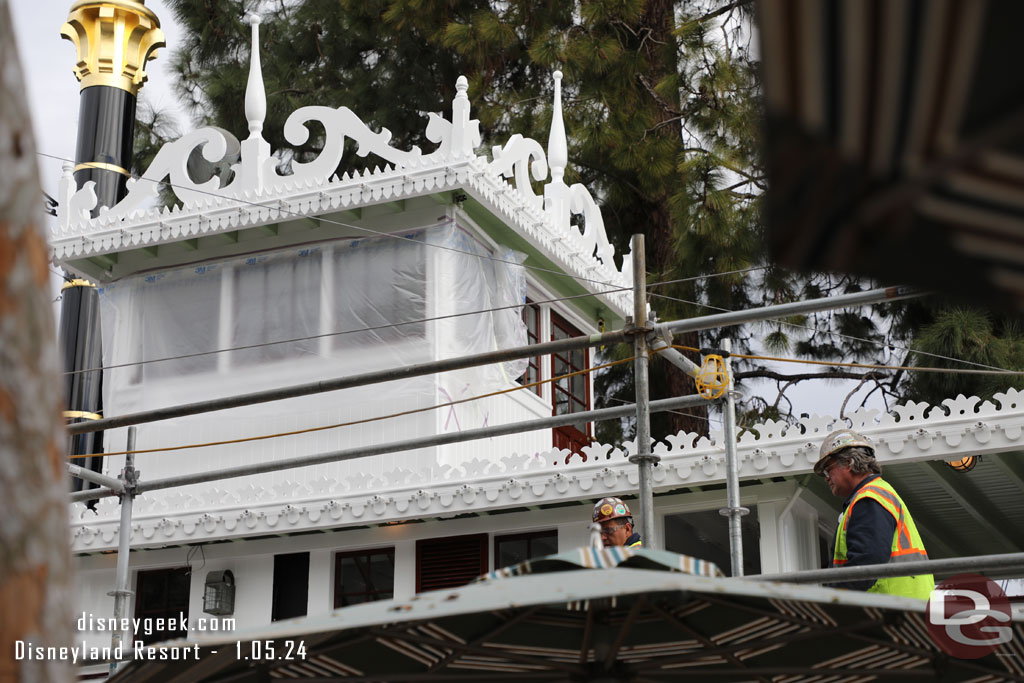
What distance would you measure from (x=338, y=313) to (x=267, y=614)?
3124mm

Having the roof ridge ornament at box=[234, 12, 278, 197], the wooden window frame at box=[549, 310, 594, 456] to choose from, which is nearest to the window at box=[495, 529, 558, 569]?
the wooden window frame at box=[549, 310, 594, 456]

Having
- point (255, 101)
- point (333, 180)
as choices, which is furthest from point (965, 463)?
point (255, 101)

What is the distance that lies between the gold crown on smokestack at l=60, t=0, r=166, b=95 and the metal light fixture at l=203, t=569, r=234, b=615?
372 inches

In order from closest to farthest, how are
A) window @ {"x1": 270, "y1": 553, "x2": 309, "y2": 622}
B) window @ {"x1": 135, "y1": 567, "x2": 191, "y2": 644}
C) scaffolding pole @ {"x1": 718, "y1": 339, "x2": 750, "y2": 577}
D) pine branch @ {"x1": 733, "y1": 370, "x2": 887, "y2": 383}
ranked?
scaffolding pole @ {"x1": 718, "y1": 339, "x2": 750, "y2": 577}
window @ {"x1": 270, "y1": 553, "x2": 309, "y2": 622}
window @ {"x1": 135, "y1": 567, "x2": 191, "y2": 644}
pine branch @ {"x1": 733, "y1": 370, "x2": 887, "y2": 383}

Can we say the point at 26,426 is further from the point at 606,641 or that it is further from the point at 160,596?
the point at 160,596

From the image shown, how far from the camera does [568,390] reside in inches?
614

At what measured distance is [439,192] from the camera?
1333cm

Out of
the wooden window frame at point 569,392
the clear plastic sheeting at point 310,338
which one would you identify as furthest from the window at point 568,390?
the clear plastic sheeting at point 310,338

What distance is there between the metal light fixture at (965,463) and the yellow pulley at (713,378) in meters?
3.67

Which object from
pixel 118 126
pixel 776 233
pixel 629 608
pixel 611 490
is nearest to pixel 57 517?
pixel 776 233

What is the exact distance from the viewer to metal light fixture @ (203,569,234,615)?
13.1 meters

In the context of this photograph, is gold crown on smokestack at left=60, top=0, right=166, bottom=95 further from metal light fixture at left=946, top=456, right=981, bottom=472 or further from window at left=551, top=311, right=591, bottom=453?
metal light fixture at left=946, top=456, right=981, bottom=472

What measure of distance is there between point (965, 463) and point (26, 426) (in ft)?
34.8

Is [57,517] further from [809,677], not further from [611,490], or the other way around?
[611,490]
